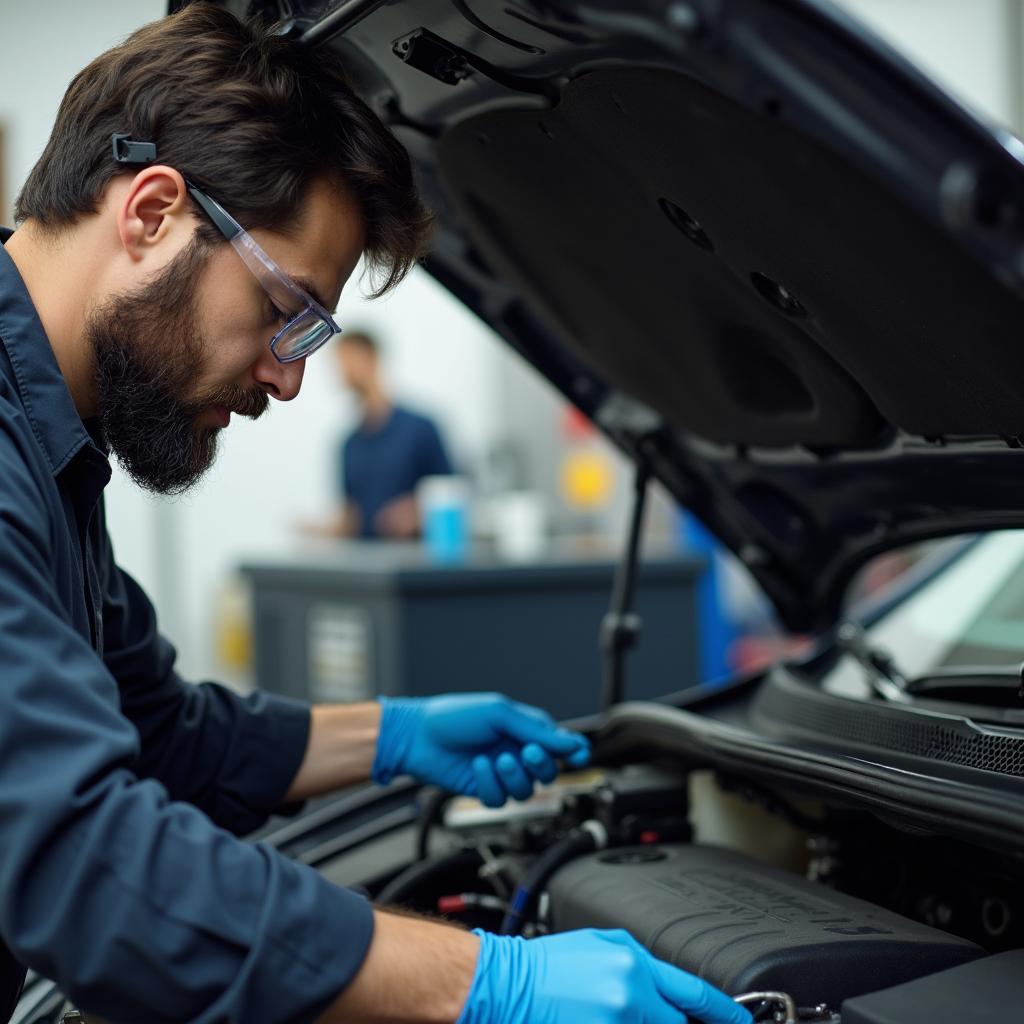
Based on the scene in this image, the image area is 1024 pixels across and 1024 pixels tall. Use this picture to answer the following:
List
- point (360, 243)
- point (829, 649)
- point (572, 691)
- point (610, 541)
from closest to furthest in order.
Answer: point (360, 243) < point (829, 649) < point (572, 691) < point (610, 541)

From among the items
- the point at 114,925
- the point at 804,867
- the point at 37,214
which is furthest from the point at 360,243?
the point at 804,867

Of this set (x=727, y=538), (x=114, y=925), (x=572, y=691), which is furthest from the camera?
(x=572, y=691)

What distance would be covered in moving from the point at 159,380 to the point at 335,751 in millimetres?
532

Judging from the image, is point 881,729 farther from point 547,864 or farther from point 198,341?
point 198,341

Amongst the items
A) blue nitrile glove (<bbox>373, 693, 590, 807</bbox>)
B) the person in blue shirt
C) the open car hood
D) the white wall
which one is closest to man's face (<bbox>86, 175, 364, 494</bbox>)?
the open car hood

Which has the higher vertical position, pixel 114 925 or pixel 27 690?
pixel 27 690

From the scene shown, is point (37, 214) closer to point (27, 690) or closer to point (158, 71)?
point (158, 71)

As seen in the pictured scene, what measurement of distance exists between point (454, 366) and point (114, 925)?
255 inches

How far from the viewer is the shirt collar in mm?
1004

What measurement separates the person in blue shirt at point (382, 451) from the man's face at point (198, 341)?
3.42m

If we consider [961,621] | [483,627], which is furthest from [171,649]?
[483,627]

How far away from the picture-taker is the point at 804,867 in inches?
53.1

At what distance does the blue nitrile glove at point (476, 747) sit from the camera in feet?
4.59

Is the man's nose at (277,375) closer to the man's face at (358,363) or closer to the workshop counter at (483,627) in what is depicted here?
the workshop counter at (483,627)
